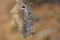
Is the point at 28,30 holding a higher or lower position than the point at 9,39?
higher

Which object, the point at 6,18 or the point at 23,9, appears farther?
the point at 6,18

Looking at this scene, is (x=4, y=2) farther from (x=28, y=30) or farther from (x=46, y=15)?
(x=28, y=30)

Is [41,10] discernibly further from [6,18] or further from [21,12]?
[21,12]

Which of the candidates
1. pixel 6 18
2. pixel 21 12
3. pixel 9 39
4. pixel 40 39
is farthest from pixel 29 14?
pixel 6 18

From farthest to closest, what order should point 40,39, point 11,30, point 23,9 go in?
point 11,30, point 40,39, point 23,9

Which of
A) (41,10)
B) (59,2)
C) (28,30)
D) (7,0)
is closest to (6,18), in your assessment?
(7,0)

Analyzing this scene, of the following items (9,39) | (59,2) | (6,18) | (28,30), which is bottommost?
(9,39)

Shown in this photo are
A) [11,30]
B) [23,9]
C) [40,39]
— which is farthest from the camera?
[11,30]
